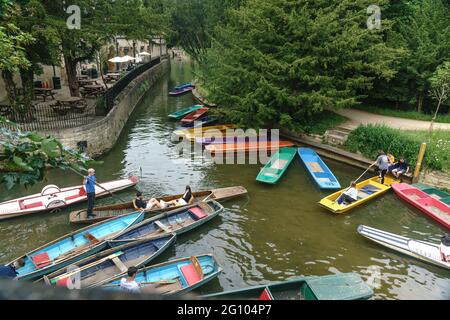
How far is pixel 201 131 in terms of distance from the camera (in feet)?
80.4

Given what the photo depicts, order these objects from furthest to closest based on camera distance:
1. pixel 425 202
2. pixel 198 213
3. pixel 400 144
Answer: pixel 400 144, pixel 425 202, pixel 198 213

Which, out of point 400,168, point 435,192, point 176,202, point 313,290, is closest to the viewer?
point 313,290

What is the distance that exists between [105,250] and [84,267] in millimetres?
1011

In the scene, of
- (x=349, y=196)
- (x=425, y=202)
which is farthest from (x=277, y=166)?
(x=425, y=202)

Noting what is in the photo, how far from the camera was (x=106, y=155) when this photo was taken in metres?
20.5

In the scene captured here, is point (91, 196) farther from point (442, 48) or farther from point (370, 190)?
point (442, 48)

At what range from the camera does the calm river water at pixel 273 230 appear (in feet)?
36.1

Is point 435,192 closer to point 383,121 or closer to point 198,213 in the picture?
point 383,121

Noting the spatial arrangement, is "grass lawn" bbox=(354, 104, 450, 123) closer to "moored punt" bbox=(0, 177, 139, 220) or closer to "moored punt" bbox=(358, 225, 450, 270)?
"moored punt" bbox=(358, 225, 450, 270)

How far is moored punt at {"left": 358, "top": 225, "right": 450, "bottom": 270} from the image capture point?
11.3 meters

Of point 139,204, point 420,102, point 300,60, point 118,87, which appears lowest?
point 139,204

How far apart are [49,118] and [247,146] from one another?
38.8 feet

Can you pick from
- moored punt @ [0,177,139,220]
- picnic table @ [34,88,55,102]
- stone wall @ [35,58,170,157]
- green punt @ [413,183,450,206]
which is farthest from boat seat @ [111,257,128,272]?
picnic table @ [34,88,55,102]

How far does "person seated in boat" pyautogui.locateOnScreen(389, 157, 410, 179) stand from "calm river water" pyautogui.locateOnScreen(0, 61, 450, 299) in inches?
60.7
